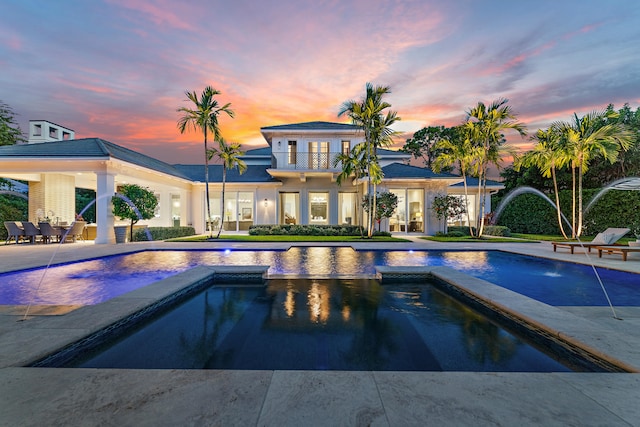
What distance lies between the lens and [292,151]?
19.8 metres

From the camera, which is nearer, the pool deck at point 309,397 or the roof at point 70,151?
the pool deck at point 309,397

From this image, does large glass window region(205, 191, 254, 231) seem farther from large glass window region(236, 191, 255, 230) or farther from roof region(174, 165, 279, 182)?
roof region(174, 165, 279, 182)

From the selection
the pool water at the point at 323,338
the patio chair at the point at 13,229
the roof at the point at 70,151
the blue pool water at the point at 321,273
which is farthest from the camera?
the patio chair at the point at 13,229

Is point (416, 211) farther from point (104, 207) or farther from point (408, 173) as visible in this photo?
point (104, 207)

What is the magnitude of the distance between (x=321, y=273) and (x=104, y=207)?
40.4 ft

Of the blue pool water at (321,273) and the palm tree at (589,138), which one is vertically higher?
the palm tree at (589,138)

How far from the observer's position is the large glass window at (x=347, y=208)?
20484 millimetres

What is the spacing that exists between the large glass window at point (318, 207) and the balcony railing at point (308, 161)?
7.17ft

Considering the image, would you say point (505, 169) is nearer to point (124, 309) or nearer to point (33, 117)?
point (124, 309)

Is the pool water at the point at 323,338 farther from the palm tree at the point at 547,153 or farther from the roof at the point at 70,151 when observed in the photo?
the palm tree at the point at 547,153

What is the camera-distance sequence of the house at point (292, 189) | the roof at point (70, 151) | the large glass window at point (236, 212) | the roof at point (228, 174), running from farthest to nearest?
1. the large glass window at point (236, 212)
2. the roof at point (228, 174)
3. the house at point (292, 189)
4. the roof at point (70, 151)

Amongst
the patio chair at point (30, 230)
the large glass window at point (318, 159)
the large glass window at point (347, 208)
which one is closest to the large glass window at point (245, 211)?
the large glass window at point (318, 159)

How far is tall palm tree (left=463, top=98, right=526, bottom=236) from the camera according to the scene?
15141mm

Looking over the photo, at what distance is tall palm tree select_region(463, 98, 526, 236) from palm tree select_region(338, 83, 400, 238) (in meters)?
4.44
